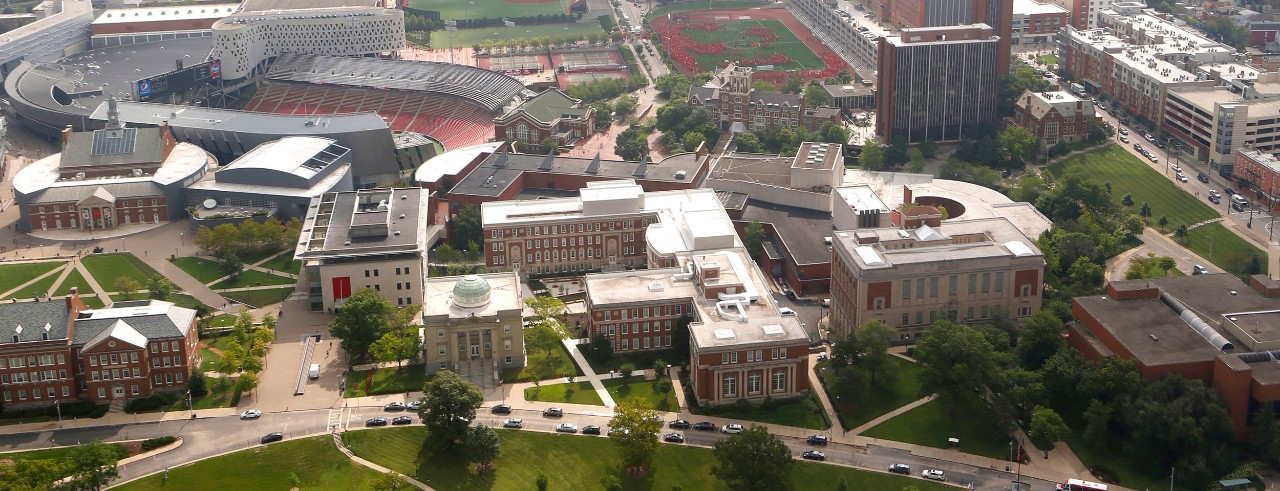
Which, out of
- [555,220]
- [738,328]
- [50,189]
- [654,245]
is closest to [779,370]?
[738,328]

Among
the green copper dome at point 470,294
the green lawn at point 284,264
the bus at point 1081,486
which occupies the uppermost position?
the green copper dome at point 470,294

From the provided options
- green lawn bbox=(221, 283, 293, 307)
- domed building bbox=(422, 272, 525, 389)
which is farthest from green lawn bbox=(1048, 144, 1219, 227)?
green lawn bbox=(221, 283, 293, 307)

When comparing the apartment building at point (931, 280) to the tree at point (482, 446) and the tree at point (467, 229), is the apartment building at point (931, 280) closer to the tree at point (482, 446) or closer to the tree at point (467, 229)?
the tree at point (482, 446)

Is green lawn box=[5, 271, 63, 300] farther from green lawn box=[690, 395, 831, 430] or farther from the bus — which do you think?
the bus

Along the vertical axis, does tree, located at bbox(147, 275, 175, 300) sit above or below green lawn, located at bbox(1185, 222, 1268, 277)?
above

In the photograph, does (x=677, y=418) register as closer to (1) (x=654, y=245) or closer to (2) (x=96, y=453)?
(1) (x=654, y=245)

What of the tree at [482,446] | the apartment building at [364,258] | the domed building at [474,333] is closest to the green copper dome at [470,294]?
the domed building at [474,333]
